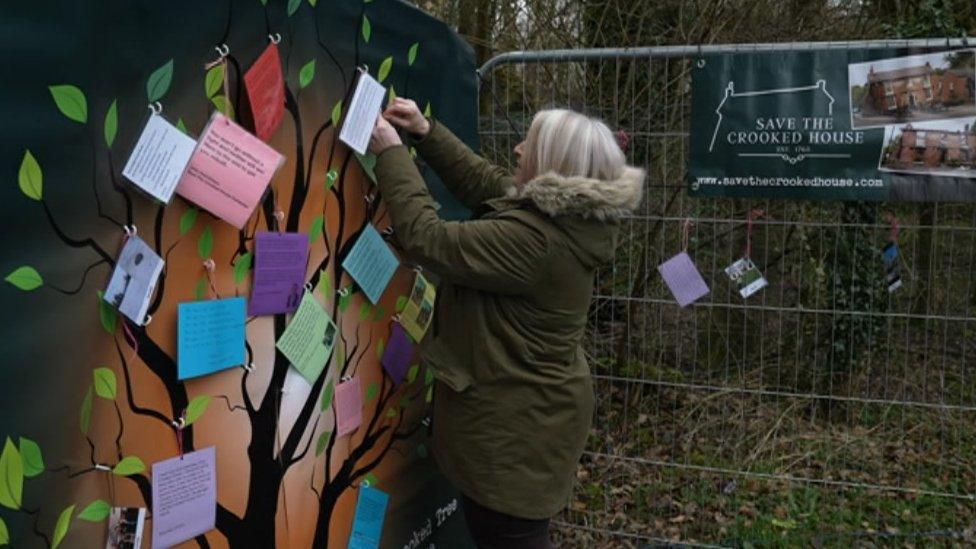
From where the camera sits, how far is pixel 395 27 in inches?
100.0

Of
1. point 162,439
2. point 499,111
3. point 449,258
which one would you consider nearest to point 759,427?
point 499,111

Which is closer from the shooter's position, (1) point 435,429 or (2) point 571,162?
(2) point 571,162

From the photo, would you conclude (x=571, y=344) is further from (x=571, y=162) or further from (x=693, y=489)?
(x=693, y=489)

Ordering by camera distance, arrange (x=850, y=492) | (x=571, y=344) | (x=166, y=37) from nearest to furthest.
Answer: (x=166, y=37) → (x=571, y=344) → (x=850, y=492)

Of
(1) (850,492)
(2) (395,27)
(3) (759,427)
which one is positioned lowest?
(1) (850,492)

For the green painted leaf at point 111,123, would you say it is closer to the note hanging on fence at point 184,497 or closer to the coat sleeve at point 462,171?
the note hanging on fence at point 184,497

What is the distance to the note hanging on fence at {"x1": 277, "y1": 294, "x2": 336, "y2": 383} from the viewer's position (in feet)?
6.65

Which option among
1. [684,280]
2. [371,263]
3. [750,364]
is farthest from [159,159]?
[750,364]

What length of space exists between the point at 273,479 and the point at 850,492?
12.3 feet

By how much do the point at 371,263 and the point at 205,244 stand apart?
75cm

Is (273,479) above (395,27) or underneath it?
underneath

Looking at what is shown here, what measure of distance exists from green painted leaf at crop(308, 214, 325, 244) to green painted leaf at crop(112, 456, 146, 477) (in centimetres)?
73

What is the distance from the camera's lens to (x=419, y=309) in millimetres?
2764

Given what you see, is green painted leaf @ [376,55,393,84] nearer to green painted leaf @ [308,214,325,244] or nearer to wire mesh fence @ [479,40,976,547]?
green painted leaf @ [308,214,325,244]
